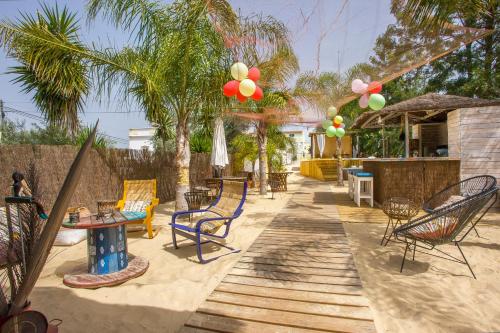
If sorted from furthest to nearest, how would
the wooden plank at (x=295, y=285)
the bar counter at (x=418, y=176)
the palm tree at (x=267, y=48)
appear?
the bar counter at (x=418, y=176)
the palm tree at (x=267, y=48)
the wooden plank at (x=295, y=285)

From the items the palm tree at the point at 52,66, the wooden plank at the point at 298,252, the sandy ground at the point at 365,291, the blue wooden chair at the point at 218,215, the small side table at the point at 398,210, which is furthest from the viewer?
the palm tree at the point at 52,66

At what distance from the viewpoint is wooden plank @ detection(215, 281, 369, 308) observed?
2732 millimetres

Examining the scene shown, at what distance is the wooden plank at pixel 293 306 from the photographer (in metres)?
2.52

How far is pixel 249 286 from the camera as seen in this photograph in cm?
309

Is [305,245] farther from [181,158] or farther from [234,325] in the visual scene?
[181,158]

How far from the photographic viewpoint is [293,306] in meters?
2.67

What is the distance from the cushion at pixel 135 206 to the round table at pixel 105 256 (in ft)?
6.44

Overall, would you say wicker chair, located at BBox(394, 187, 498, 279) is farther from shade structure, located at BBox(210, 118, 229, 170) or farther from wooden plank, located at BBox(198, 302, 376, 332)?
shade structure, located at BBox(210, 118, 229, 170)

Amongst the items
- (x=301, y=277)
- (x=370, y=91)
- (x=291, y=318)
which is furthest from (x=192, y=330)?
(x=370, y=91)

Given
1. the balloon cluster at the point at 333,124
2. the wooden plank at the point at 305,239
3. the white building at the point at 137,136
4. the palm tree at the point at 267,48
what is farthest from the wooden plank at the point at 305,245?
the white building at the point at 137,136

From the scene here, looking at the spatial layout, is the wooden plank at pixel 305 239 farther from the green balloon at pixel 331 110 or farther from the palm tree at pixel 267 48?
the green balloon at pixel 331 110

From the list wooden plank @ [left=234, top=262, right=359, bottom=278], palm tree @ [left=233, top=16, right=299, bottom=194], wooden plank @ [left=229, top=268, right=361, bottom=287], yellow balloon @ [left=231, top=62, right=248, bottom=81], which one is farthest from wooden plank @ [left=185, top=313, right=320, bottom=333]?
palm tree @ [left=233, top=16, right=299, bottom=194]

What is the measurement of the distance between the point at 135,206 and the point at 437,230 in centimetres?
486

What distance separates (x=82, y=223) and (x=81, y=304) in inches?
35.0
